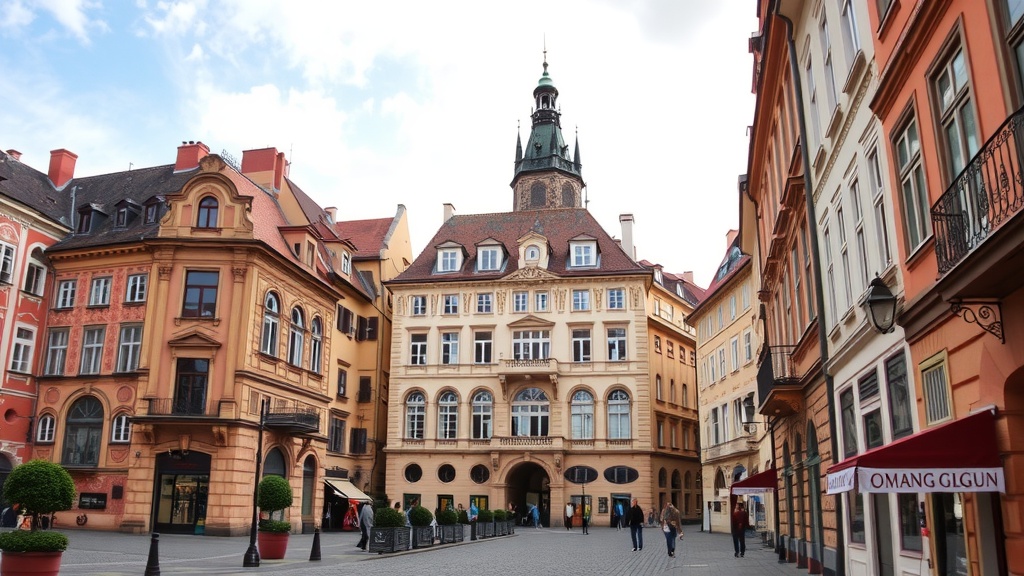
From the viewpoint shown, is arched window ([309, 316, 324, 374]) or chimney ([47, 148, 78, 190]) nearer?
arched window ([309, 316, 324, 374])

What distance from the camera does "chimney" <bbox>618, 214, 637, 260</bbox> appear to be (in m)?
62.2

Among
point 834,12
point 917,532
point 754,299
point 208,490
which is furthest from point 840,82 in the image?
point 208,490

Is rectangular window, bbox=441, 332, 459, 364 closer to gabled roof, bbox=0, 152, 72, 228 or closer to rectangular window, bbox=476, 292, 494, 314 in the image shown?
rectangular window, bbox=476, 292, 494, 314

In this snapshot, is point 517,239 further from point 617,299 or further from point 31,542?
point 31,542

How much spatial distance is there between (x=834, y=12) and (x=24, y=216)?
3615cm

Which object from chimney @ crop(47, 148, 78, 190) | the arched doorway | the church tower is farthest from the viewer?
the church tower

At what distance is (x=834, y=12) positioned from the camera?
14.2 meters

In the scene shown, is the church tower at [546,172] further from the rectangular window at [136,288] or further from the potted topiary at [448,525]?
the potted topiary at [448,525]

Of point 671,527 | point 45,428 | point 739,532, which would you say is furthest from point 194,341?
point 739,532

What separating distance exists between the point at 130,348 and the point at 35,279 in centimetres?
621

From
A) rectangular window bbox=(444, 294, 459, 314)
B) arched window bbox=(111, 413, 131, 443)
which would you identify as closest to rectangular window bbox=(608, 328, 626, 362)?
rectangular window bbox=(444, 294, 459, 314)

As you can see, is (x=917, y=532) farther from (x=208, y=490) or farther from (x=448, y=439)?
(x=448, y=439)

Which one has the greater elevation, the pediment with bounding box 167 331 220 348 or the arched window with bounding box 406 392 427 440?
the pediment with bounding box 167 331 220 348

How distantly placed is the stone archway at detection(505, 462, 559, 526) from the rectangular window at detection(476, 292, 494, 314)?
34.0 feet
